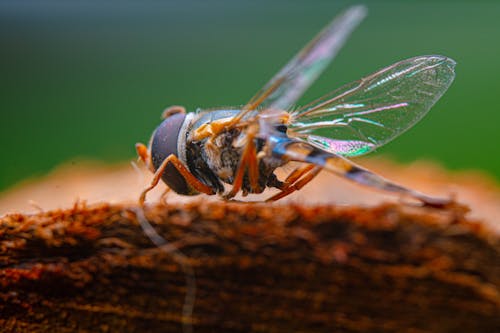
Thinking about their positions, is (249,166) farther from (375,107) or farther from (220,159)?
(375,107)

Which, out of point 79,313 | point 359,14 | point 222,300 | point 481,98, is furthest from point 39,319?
point 481,98

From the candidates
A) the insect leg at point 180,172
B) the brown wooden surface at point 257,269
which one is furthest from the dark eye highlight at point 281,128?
the brown wooden surface at point 257,269

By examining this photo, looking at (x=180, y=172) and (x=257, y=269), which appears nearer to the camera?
(x=257, y=269)

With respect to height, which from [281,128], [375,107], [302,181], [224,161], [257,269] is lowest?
[257,269]

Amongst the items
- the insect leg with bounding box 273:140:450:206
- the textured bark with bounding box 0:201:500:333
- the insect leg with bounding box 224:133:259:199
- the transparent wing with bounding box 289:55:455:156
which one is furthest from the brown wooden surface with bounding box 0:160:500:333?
the transparent wing with bounding box 289:55:455:156

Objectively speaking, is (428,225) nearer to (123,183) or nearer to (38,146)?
(123,183)

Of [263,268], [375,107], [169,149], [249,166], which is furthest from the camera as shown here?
[375,107]

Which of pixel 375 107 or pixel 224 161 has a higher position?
pixel 375 107

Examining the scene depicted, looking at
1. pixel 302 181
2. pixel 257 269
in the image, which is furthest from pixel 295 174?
pixel 257 269
